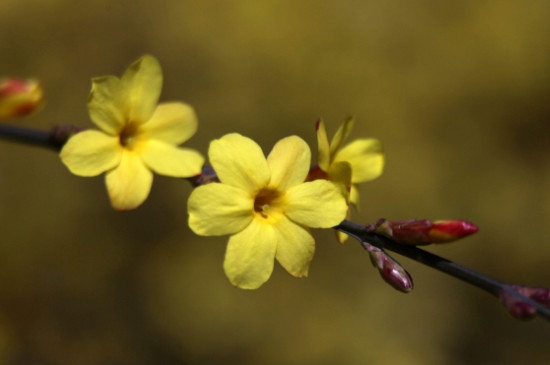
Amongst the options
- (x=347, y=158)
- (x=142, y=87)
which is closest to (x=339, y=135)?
(x=347, y=158)

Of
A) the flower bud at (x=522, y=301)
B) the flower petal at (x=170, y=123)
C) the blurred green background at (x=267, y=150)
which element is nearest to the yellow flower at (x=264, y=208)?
the flower petal at (x=170, y=123)

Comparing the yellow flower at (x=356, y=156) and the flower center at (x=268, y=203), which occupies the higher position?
the yellow flower at (x=356, y=156)

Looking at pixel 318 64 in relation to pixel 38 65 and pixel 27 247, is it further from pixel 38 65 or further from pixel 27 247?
pixel 27 247

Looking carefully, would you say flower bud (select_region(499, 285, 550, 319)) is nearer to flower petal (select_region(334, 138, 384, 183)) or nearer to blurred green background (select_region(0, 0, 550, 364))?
flower petal (select_region(334, 138, 384, 183))

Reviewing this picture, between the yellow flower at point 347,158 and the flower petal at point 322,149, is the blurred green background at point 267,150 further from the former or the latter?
the flower petal at point 322,149

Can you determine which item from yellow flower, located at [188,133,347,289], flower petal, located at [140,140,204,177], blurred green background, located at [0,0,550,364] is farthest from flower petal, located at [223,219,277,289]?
blurred green background, located at [0,0,550,364]

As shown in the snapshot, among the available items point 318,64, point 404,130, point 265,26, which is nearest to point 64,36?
point 265,26
